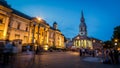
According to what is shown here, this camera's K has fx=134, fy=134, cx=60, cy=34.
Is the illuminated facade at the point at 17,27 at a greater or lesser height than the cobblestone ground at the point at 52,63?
greater

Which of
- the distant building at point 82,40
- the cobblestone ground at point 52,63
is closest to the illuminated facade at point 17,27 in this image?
the cobblestone ground at point 52,63

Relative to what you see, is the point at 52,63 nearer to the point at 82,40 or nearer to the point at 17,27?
the point at 17,27

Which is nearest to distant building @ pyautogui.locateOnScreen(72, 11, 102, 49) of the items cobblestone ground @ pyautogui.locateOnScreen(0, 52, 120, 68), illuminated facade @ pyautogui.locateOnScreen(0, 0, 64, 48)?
illuminated facade @ pyautogui.locateOnScreen(0, 0, 64, 48)

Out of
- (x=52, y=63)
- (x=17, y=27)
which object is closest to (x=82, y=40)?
(x=17, y=27)

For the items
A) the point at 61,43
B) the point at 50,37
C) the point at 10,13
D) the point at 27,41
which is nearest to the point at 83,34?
the point at 61,43

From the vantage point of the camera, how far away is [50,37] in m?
66.2

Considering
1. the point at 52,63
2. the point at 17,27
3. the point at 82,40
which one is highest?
the point at 17,27

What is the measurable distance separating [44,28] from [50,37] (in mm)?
9001

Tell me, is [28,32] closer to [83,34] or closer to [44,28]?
[44,28]

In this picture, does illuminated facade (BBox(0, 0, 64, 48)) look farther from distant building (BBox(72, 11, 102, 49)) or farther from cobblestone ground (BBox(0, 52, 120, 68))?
distant building (BBox(72, 11, 102, 49))

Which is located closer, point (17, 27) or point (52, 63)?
point (52, 63)

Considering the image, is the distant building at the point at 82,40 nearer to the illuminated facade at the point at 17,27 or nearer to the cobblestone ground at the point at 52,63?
the illuminated facade at the point at 17,27

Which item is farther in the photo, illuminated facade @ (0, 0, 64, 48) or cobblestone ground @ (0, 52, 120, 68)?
illuminated facade @ (0, 0, 64, 48)

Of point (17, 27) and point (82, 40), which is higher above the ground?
point (17, 27)
